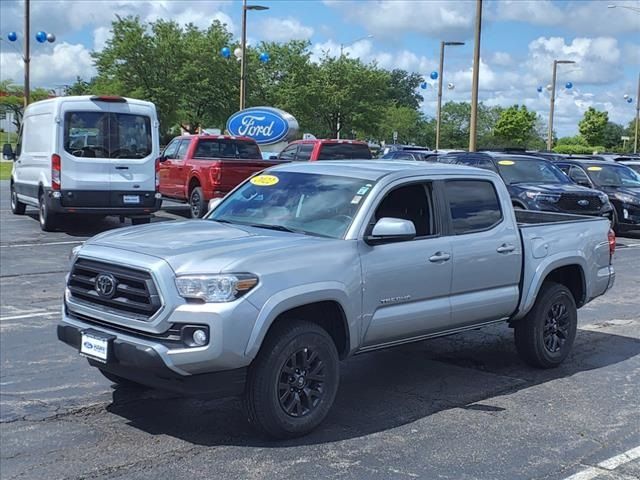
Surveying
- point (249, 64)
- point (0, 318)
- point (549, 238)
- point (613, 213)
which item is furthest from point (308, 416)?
point (249, 64)

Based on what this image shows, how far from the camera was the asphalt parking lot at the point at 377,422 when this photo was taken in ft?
15.6

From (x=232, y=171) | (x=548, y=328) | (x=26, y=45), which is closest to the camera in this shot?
(x=548, y=328)

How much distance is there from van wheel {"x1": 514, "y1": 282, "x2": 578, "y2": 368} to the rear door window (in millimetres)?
13110

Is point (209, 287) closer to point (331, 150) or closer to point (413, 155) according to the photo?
point (331, 150)

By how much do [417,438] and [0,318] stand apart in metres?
5.32

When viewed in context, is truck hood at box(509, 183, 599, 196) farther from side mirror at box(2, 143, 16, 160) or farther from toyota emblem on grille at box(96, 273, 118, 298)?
toyota emblem on grille at box(96, 273, 118, 298)

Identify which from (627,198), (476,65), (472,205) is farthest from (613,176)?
(472,205)

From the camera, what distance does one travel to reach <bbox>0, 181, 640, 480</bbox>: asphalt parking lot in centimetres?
475

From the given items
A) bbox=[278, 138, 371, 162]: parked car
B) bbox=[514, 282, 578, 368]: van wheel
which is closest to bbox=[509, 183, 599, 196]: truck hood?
bbox=[278, 138, 371, 162]: parked car

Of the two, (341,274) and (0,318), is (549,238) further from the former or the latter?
(0,318)

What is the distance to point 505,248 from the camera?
260 inches

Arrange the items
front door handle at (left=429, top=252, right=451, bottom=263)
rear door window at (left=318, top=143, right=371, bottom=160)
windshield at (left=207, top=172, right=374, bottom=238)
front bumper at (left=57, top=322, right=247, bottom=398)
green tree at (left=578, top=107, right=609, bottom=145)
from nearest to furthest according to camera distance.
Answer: front bumper at (left=57, top=322, right=247, bottom=398) < windshield at (left=207, top=172, right=374, bottom=238) < front door handle at (left=429, top=252, right=451, bottom=263) < rear door window at (left=318, top=143, right=371, bottom=160) < green tree at (left=578, top=107, right=609, bottom=145)

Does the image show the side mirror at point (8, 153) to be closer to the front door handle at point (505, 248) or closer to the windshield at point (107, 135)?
the windshield at point (107, 135)

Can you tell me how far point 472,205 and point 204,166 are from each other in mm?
11901
